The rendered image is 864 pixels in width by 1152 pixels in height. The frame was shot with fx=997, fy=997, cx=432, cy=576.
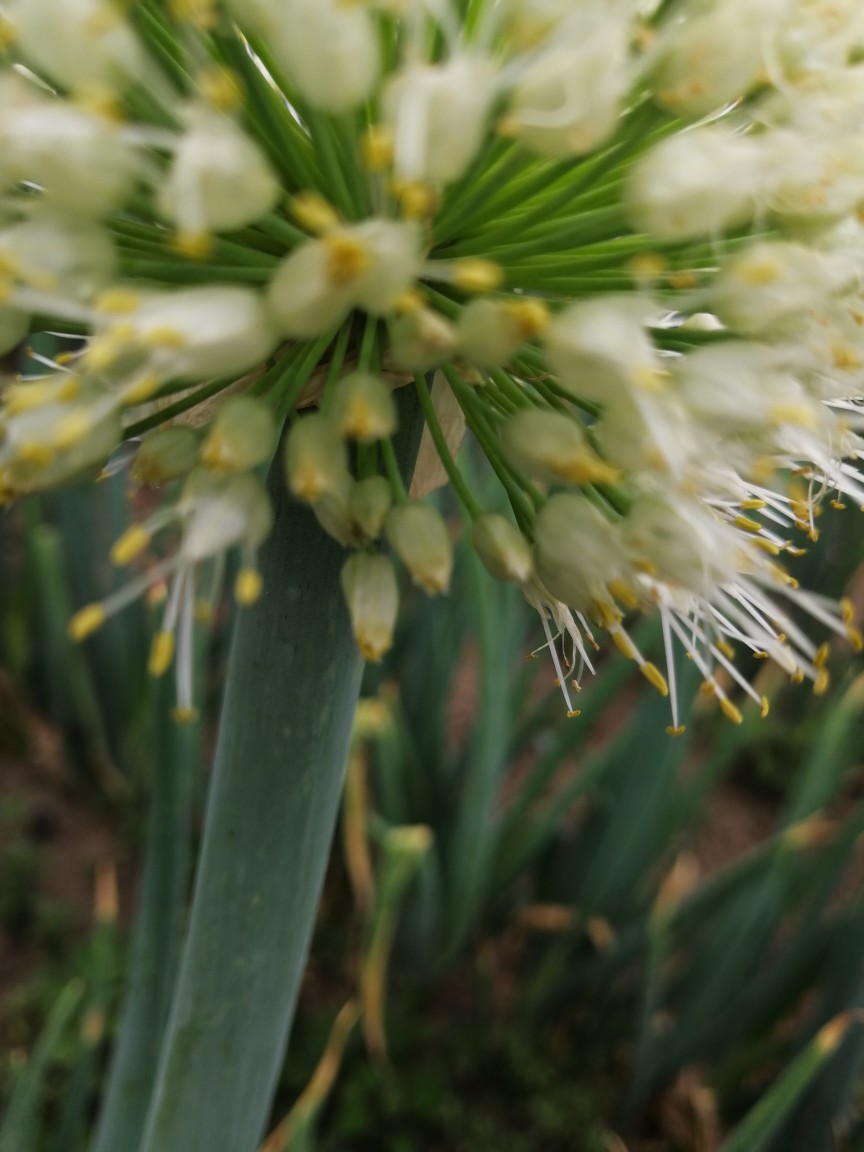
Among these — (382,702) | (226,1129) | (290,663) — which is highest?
(290,663)

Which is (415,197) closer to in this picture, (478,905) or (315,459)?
(315,459)

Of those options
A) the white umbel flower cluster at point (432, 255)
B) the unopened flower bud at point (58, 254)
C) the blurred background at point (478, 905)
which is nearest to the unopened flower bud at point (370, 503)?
the white umbel flower cluster at point (432, 255)

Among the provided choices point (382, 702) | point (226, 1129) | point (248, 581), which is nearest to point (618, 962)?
point (382, 702)

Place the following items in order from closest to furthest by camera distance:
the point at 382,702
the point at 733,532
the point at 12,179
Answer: the point at 12,179 → the point at 733,532 → the point at 382,702

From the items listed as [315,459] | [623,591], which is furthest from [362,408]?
[623,591]

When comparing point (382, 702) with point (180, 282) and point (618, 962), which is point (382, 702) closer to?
point (618, 962)

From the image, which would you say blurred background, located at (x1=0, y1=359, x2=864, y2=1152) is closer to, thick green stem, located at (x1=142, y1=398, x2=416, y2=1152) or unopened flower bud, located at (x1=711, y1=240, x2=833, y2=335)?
thick green stem, located at (x1=142, y1=398, x2=416, y2=1152)

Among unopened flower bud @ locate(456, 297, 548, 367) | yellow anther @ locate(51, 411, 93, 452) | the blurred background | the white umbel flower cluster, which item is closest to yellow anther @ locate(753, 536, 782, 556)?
the white umbel flower cluster
